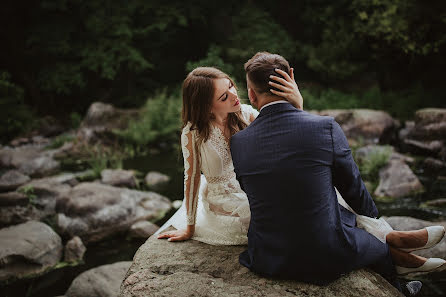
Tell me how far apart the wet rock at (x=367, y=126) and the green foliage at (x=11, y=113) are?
1020 cm

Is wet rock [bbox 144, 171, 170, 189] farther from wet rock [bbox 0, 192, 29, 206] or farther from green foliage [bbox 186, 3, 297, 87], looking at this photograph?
green foliage [bbox 186, 3, 297, 87]

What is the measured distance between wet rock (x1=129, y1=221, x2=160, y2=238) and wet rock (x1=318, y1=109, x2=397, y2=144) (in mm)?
5781

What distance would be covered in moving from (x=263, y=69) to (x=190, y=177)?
41.5 inches

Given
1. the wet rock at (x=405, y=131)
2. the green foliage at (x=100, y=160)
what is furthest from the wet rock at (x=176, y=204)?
the wet rock at (x=405, y=131)

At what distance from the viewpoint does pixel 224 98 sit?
2.47m

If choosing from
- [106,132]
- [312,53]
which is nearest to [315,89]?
[312,53]

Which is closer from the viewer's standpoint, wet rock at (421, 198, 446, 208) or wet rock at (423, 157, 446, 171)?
wet rock at (421, 198, 446, 208)

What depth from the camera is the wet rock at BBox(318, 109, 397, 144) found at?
8969 mm

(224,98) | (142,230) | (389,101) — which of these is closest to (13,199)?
(142,230)

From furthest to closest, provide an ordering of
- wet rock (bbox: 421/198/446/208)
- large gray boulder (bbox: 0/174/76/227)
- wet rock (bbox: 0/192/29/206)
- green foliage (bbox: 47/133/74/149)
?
green foliage (bbox: 47/133/74/149) < wet rock (bbox: 0/192/29/206) < large gray boulder (bbox: 0/174/76/227) < wet rock (bbox: 421/198/446/208)

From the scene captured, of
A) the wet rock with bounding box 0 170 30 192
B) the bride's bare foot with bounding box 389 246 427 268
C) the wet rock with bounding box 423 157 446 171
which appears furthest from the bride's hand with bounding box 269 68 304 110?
the wet rock with bounding box 0 170 30 192

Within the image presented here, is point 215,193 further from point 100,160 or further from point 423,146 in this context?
point 100,160

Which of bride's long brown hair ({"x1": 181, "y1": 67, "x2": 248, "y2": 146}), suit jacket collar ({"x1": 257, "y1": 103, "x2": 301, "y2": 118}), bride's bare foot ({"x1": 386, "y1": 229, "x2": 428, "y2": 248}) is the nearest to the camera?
suit jacket collar ({"x1": 257, "y1": 103, "x2": 301, "y2": 118})

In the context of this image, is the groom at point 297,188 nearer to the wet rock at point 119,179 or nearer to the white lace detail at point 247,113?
the white lace detail at point 247,113
